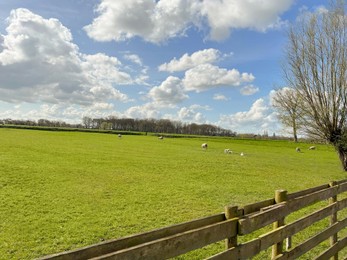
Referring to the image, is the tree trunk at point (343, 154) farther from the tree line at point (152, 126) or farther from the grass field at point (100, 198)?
the tree line at point (152, 126)

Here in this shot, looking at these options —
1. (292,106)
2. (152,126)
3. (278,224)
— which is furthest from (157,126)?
(278,224)

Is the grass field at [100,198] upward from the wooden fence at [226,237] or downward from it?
downward

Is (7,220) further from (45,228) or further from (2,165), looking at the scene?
(2,165)

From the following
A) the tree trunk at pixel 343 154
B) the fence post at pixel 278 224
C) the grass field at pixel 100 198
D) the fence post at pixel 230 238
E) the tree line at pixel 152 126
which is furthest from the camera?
the tree line at pixel 152 126

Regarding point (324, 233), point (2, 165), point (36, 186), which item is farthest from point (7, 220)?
point (2, 165)

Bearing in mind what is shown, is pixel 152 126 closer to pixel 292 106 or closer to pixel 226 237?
pixel 292 106

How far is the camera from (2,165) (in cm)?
1839

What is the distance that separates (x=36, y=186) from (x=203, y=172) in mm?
11311

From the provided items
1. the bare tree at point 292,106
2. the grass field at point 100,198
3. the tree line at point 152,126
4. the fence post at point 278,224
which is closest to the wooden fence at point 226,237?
the fence post at point 278,224

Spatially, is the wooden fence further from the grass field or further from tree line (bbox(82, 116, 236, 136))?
tree line (bbox(82, 116, 236, 136))

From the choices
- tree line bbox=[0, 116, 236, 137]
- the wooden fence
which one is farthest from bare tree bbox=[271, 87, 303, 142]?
tree line bbox=[0, 116, 236, 137]

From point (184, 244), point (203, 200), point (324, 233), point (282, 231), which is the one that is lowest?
point (203, 200)

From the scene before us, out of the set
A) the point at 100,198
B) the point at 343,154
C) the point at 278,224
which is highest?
the point at 343,154

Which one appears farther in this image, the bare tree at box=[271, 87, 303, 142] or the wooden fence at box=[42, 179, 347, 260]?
the bare tree at box=[271, 87, 303, 142]
